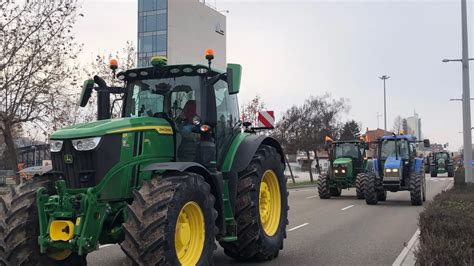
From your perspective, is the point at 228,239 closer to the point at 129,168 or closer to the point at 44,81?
the point at 129,168

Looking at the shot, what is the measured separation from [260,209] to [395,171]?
1278 cm

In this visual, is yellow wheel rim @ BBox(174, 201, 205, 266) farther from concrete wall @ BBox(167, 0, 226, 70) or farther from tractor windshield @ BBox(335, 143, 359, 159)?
concrete wall @ BBox(167, 0, 226, 70)

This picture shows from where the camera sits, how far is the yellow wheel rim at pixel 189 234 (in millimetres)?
5914

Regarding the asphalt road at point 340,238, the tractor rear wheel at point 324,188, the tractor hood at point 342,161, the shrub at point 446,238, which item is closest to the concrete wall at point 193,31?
the tractor hood at point 342,161

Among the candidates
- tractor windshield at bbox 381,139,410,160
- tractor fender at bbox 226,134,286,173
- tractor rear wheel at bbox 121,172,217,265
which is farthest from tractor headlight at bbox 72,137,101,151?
tractor windshield at bbox 381,139,410,160

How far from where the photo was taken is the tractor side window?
7.66 meters

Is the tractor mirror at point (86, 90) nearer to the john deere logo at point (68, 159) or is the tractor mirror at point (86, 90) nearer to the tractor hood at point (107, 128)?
the tractor hood at point (107, 128)

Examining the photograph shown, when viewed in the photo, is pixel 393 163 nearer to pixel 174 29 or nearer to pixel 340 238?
pixel 340 238

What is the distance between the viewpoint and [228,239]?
713cm

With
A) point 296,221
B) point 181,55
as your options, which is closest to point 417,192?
point 296,221

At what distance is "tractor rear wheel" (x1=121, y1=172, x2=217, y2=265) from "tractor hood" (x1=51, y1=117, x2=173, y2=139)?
77 centimetres

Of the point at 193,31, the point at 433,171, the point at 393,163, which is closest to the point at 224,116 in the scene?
the point at 393,163

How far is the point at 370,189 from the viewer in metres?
19.5

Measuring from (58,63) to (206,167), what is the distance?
1473 cm
